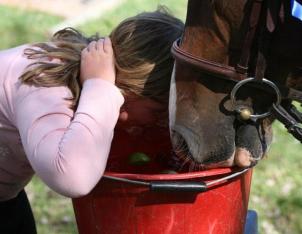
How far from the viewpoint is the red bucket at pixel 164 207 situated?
5.21 ft

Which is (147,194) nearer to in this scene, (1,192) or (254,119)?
(254,119)

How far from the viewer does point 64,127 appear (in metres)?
1.59

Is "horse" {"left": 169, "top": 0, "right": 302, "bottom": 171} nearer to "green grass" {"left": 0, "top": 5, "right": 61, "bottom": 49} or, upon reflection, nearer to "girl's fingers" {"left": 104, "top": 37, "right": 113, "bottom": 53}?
"girl's fingers" {"left": 104, "top": 37, "right": 113, "bottom": 53}

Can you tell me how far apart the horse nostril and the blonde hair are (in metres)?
0.31

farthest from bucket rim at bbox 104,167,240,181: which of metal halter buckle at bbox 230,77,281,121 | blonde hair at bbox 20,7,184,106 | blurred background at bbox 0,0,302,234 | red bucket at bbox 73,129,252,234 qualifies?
blurred background at bbox 0,0,302,234

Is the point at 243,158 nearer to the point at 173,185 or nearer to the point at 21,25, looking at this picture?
the point at 173,185

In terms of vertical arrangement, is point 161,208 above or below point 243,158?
below

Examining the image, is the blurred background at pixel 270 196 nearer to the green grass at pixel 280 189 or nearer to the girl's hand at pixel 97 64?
the green grass at pixel 280 189

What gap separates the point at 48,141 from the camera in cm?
155

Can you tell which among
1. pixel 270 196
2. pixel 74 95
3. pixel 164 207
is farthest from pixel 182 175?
pixel 270 196

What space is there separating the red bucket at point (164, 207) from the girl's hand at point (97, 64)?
25cm

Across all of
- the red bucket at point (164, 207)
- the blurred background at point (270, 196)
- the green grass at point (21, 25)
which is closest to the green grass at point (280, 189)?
the blurred background at point (270, 196)

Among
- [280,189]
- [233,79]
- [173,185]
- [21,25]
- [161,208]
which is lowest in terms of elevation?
[21,25]

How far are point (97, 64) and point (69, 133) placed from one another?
235 mm
